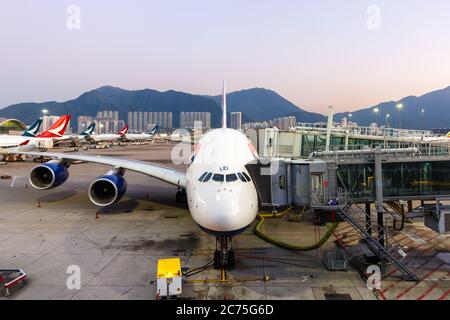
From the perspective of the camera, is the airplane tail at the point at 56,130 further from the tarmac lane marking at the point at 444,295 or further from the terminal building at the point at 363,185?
the tarmac lane marking at the point at 444,295

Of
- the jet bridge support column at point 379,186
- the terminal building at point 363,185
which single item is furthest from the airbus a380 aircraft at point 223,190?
the jet bridge support column at point 379,186

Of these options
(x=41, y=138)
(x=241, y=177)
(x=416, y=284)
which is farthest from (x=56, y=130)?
(x=416, y=284)

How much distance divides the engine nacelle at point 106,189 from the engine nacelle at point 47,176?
162 inches

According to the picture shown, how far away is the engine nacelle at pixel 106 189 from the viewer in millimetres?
18562

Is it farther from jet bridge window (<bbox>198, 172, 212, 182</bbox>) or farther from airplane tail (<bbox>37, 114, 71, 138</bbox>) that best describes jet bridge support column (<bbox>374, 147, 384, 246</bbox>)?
airplane tail (<bbox>37, 114, 71, 138</bbox>)

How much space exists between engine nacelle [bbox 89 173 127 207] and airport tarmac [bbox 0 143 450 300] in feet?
4.28

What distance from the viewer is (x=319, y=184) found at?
12539 millimetres

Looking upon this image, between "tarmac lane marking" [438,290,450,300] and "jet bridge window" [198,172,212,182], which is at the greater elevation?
"jet bridge window" [198,172,212,182]

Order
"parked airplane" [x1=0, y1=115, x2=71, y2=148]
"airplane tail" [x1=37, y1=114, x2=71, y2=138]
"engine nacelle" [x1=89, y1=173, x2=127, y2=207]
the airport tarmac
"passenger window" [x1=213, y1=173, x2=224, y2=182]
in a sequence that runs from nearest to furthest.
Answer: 1. the airport tarmac
2. "passenger window" [x1=213, y1=173, x2=224, y2=182]
3. "engine nacelle" [x1=89, y1=173, x2=127, y2=207]
4. "parked airplane" [x1=0, y1=115, x2=71, y2=148]
5. "airplane tail" [x1=37, y1=114, x2=71, y2=138]

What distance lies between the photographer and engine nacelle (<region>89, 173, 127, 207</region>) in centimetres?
1856

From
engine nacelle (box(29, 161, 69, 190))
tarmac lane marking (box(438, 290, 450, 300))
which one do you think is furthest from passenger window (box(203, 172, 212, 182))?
engine nacelle (box(29, 161, 69, 190))

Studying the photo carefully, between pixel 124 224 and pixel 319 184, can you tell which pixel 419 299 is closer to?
pixel 319 184
